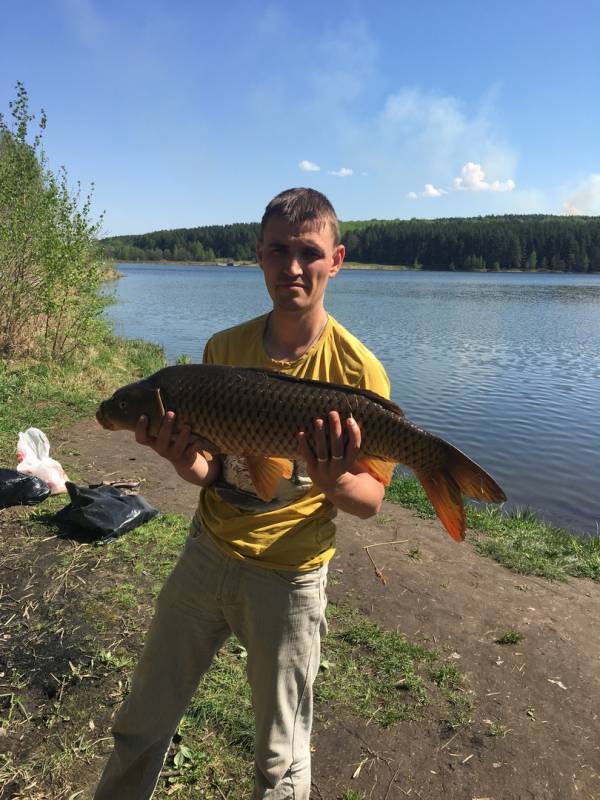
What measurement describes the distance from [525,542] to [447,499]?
466 cm

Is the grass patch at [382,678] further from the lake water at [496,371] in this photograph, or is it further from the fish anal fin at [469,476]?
the lake water at [496,371]

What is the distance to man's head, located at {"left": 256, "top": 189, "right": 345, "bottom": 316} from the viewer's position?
2252 millimetres

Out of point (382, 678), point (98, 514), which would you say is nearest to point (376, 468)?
point (382, 678)

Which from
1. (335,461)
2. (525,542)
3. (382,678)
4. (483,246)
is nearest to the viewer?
(335,461)

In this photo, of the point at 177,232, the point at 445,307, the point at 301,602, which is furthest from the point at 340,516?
the point at 177,232

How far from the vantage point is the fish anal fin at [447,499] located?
86.0 inches

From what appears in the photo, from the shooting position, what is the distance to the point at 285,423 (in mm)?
2145

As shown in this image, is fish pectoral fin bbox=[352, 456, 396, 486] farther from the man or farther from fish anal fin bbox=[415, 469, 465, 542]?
fish anal fin bbox=[415, 469, 465, 542]

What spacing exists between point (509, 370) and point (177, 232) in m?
141

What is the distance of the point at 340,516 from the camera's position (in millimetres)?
6430

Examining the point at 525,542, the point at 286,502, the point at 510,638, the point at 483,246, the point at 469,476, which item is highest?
the point at 483,246

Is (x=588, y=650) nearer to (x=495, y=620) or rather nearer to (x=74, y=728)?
(x=495, y=620)

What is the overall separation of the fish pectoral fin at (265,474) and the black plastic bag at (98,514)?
322cm

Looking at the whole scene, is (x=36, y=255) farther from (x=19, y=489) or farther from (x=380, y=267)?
(x=380, y=267)
